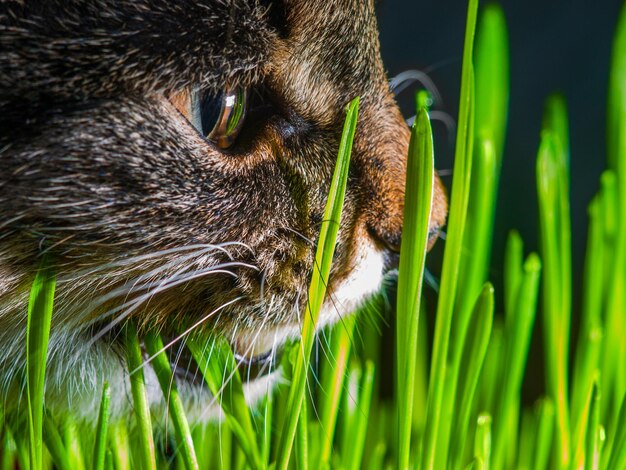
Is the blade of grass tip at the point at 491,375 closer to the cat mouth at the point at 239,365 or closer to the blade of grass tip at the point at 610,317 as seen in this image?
the blade of grass tip at the point at 610,317

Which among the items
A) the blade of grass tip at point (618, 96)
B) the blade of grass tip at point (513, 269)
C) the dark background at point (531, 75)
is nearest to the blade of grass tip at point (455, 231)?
the blade of grass tip at point (513, 269)

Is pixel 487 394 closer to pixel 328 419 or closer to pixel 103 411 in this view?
pixel 328 419

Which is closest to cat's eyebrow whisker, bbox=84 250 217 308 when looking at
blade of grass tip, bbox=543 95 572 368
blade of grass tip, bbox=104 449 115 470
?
blade of grass tip, bbox=104 449 115 470

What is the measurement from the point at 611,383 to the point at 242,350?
38 centimetres

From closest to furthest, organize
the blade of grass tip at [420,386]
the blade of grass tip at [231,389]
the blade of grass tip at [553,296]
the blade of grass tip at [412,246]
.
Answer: the blade of grass tip at [412,246]
the blade of grass tip at [231,389]
the blade of grass tip at [553,296]
the blade of grass tip at [420,386]

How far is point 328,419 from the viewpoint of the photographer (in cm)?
61

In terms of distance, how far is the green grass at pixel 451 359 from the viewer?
445mm

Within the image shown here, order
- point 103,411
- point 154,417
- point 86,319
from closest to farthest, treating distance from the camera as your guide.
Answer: point 103,411, point 86,319, point 154,417

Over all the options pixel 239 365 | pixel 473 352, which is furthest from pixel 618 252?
pixel 239 365

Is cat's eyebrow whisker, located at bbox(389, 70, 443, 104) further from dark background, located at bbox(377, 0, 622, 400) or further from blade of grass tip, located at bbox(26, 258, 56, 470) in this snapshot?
blade of grass tip, located at bbox(26, 258, 56, 470)

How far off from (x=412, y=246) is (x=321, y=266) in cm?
6

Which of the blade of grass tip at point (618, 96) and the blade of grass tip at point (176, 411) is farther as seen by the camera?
the blade of grass tip at point (618, 96)

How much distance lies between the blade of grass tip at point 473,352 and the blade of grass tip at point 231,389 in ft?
0.52

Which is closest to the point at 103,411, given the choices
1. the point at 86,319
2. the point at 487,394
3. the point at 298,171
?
the point at 86,319
